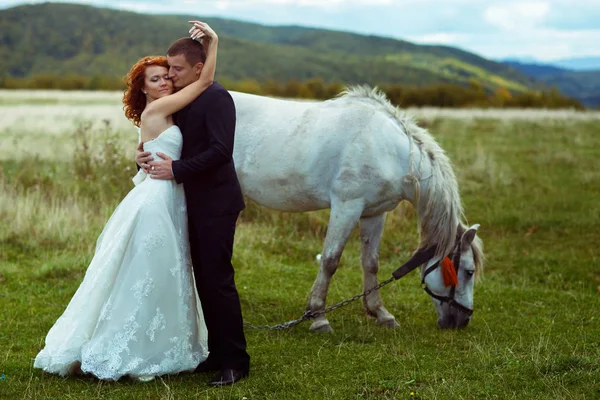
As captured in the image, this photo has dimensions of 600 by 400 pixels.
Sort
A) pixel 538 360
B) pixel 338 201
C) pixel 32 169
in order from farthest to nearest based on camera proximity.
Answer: pixel 32 169, pixel 338 201, pixel 538 360

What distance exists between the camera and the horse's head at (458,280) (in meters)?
6.42

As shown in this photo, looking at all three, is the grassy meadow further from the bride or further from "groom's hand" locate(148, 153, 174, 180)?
"groom's hand" locate(148, 153, 174, 180)

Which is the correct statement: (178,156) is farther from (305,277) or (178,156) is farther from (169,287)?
(305,277)

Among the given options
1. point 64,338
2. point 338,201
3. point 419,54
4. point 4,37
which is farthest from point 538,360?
point 419,54

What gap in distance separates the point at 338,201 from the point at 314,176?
0.32m

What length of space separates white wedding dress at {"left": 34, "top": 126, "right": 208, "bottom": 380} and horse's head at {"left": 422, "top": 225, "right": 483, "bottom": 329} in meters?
2.59

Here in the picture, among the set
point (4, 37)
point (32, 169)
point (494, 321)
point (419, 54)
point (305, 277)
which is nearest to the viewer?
point (494, 321)

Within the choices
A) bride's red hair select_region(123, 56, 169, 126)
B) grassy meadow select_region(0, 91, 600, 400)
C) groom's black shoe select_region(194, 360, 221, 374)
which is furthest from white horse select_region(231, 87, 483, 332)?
bride's red hair select_region(123, 56, 169, 126)

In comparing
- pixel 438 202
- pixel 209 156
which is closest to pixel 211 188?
pixel 209 156

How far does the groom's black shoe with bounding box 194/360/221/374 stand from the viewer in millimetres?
5141

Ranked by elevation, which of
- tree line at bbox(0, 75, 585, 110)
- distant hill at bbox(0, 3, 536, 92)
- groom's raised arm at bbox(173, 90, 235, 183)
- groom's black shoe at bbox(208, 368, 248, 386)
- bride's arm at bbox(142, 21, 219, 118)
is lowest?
distant hill at bbox(0, 3, 536, 92)

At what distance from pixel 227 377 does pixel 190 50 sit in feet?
7.31

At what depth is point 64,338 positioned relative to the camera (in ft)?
15.7

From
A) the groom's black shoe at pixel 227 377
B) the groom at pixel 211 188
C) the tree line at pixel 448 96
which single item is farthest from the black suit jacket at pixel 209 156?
the tree line at pixel 448 96
